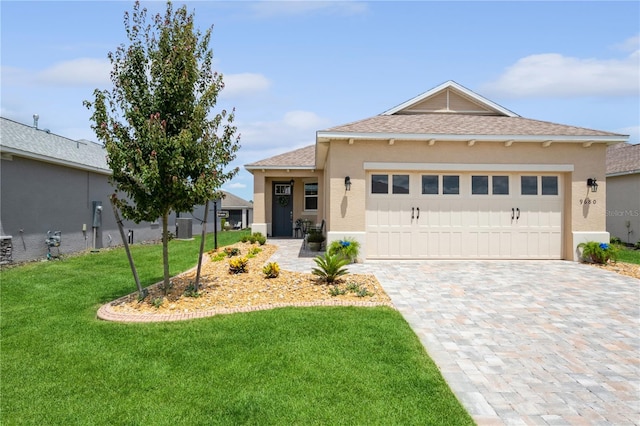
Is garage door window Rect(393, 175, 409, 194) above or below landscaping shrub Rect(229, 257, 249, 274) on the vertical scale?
above

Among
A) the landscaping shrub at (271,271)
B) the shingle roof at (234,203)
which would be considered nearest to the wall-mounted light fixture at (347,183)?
the landscaping shrub at (271,271)

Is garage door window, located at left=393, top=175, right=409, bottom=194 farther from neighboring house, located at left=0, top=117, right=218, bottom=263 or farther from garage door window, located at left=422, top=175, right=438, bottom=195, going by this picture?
neighboring house, located at left=0, top=117, right=218, bottom=263

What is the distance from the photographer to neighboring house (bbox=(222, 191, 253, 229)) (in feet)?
121

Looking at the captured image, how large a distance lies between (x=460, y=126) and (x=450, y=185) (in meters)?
2.01

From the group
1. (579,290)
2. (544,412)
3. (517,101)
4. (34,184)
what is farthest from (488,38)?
(34,184)

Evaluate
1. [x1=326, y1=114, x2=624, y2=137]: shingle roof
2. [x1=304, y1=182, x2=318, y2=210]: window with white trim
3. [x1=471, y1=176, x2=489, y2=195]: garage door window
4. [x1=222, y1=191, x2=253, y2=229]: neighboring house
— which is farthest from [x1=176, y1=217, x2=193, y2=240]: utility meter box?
[x1=471, y1=176, x2=489, y2=195]: garage door window

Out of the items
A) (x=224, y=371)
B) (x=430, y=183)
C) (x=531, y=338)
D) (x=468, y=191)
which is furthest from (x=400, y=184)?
(x=224, y=371)

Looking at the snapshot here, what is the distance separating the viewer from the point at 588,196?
1085 cm

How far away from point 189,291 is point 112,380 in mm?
3221

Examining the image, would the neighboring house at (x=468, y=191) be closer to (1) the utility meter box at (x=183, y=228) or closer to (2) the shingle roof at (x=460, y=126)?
(2) the shingle roof at (x=460, y=126)

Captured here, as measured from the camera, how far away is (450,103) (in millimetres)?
13992

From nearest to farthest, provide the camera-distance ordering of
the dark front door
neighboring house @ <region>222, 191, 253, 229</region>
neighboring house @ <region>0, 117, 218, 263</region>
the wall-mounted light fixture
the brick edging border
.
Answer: the brick edging border < the wall-mounted light fixture < neighboring house @ <region>0, 117, 218, 263</region> < the dark front door < neighboring house @ <region>222, 191, 253, 229</region>

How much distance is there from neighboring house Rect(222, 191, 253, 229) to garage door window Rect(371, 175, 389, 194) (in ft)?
87.8

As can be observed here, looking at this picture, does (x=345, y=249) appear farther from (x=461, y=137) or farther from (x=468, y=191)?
(x=461, y=137)
